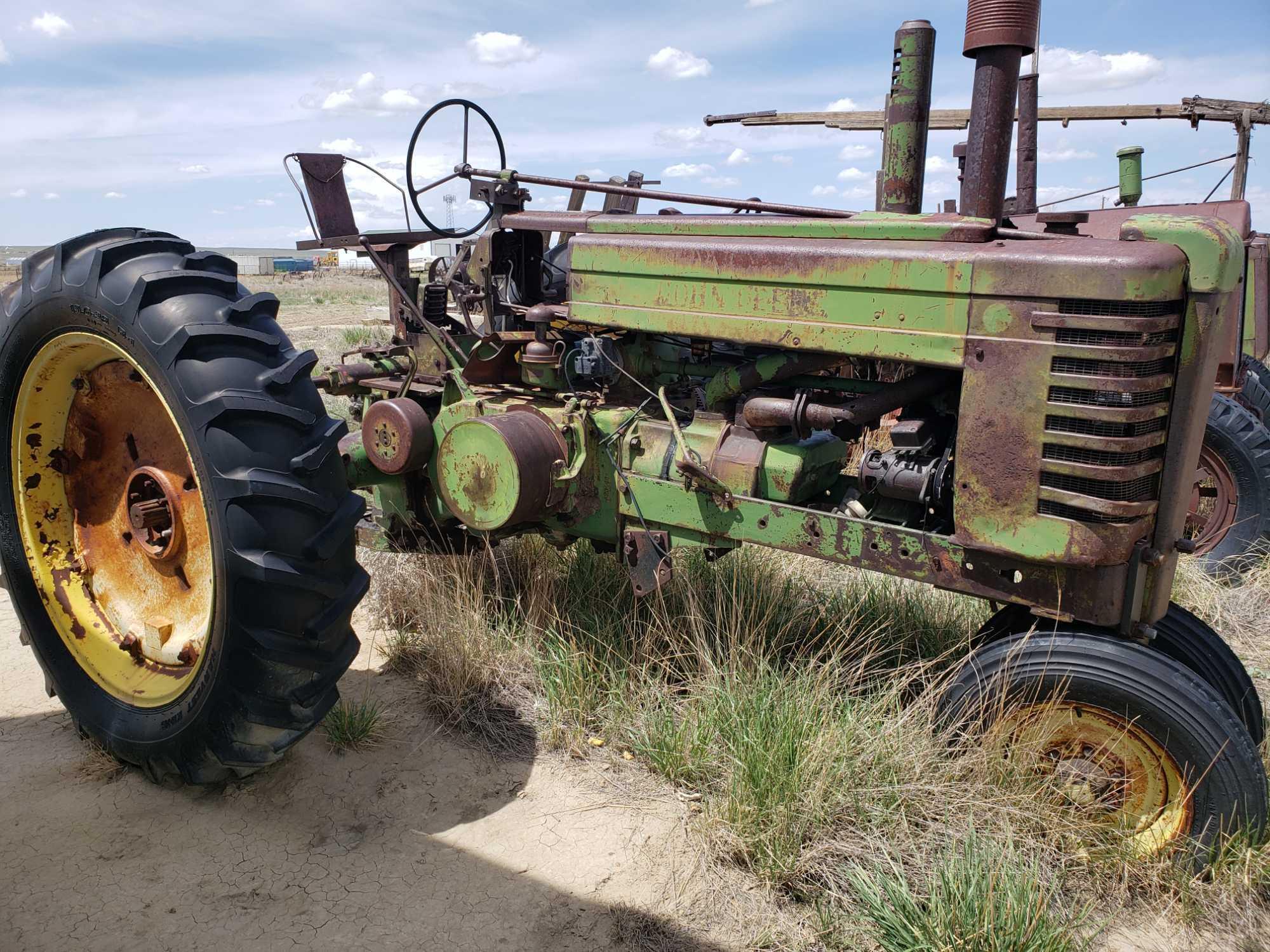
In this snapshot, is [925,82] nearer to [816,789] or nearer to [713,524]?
[713,524]

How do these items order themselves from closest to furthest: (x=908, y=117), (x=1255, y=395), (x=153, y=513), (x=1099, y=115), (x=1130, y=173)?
(x=153, y=513) < (x=908, y=117) < (x=1255, y=395) < (x=1130, y=173) < (x=1099, y=115)

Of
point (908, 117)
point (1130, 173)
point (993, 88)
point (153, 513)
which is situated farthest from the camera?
point (1130, 173)

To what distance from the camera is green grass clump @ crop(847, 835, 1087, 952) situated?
206cm

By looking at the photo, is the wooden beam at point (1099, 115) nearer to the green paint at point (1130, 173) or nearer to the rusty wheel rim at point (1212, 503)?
the green paint at point (1130, 173)

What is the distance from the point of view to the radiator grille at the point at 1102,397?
2287 millimetres

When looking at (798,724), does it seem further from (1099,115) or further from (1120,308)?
(1099,115)

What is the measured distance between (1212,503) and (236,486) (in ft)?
17.4

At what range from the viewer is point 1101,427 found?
2.31 meters

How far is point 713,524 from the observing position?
118 inches

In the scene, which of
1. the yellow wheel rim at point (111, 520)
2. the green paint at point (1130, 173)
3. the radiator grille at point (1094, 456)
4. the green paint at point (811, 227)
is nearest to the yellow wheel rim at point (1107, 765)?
the radiator grille at point (1094, 456)

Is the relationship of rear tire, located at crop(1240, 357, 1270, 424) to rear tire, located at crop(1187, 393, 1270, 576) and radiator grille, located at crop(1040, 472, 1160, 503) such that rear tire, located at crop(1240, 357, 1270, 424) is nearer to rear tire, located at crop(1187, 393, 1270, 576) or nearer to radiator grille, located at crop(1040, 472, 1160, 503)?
rear tire, located at crop(1187, 393, 1270, 576)

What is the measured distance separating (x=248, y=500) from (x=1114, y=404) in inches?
85.8

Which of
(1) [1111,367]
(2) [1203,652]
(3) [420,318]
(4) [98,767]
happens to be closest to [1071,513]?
(1) [1111,367]

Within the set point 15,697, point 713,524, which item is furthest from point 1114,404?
point 15,697
